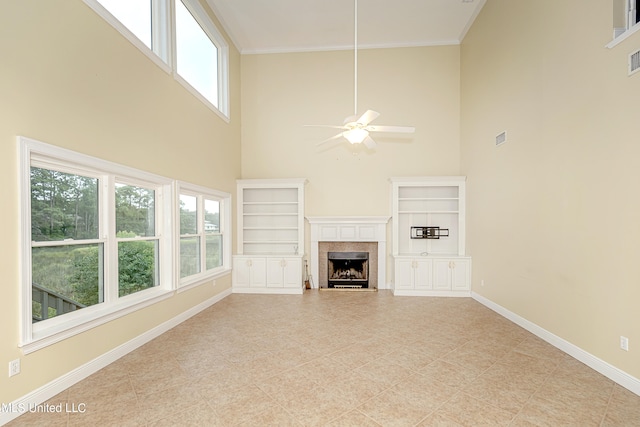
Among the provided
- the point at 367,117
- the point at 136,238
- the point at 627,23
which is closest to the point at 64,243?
the point at 136,238

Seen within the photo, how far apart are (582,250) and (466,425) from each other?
2274 millimetres

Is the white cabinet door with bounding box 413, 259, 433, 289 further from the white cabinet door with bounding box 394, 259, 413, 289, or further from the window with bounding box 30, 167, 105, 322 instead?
the window with bounding box 30, 167, 105, 322

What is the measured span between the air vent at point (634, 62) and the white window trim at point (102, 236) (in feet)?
16.4

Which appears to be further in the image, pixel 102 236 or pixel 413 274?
pixel 413 274

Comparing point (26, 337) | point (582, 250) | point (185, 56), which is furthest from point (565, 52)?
point (26, 337)

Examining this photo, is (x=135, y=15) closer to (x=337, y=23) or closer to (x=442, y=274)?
(x=337, y=23)

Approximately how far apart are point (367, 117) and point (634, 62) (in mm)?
2359

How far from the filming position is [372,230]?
6.55m

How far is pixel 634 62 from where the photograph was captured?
2607mm

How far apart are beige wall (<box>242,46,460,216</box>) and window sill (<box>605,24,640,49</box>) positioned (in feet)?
12.3

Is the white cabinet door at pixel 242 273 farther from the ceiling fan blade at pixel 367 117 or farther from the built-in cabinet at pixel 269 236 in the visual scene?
the ceiling fan blade at pixel 367 117

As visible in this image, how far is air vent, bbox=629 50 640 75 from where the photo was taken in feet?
8.45

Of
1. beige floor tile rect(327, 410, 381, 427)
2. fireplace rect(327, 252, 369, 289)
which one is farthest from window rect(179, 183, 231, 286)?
beige floor tile rect(327, 410, 381, 427)

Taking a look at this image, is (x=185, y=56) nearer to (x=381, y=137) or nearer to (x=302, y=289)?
(x=381, y=137)
